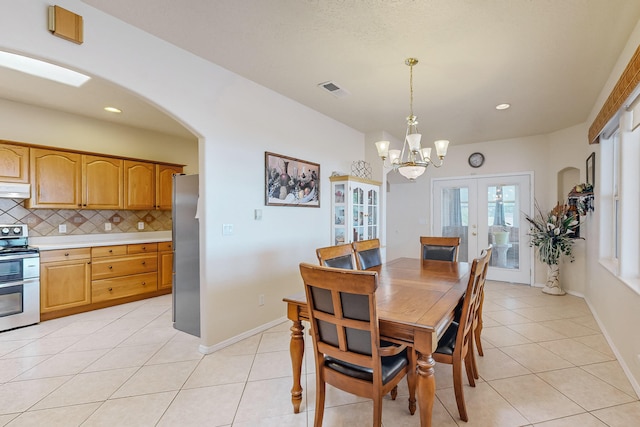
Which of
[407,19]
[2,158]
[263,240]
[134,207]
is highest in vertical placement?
[407,19]

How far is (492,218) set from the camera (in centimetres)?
547

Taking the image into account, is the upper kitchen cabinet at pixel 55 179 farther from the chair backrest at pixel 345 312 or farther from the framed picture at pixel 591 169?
the framed picture at pixel 591 169

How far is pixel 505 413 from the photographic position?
185cm

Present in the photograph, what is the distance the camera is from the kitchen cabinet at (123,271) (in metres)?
3.83

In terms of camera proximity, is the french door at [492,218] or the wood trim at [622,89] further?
the french door at [492,218]

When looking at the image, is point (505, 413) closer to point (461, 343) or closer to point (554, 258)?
point (461, 343)

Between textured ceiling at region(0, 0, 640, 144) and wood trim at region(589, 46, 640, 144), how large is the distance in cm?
29

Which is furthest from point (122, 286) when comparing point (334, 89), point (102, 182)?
point (334, 89)

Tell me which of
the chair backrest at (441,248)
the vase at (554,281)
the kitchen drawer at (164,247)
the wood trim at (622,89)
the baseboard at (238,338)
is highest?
the wood trim at (622,89)

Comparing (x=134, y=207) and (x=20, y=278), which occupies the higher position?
(x=134, y=207)

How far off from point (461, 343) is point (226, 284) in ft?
6.76

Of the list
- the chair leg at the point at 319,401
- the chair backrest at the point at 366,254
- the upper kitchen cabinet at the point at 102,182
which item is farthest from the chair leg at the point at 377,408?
the upper kitchen cabinet at the point at 102,182

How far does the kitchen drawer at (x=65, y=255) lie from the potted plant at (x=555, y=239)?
650 cm

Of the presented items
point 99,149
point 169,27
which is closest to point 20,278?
point 99,149
